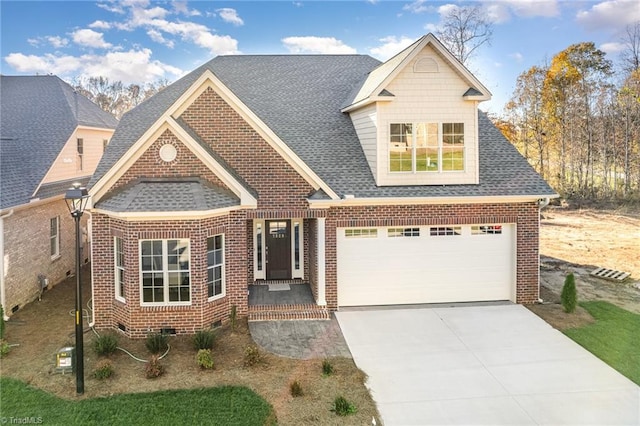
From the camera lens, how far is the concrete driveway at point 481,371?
758cm

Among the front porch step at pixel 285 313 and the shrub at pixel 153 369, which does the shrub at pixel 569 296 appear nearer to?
the front porch step at pixel 285 313

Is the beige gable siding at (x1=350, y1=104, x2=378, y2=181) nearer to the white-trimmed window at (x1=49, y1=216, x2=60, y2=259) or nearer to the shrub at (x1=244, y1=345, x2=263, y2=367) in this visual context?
the shrub at (x1=244, y1=345, x2=263, y2=367)

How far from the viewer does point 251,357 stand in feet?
30.5

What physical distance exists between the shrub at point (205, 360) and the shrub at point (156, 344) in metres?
1.30

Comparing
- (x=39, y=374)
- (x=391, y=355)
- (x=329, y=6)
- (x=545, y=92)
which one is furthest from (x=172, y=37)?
(x=545, y=92)

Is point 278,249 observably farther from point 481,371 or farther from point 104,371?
point 481,371

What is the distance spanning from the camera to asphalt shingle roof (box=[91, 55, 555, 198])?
1321 cm

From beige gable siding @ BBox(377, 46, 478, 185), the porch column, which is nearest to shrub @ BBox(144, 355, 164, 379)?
the porch column

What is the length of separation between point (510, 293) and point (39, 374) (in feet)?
40.1

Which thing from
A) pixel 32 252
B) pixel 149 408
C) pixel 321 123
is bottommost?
pixel 149 408

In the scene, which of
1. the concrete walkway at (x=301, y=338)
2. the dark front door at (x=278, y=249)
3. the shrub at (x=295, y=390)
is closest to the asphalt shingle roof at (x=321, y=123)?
the dark front door at (x=278, y=249)

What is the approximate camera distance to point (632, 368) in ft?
30.2

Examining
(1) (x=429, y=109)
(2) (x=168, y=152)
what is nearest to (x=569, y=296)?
(1) (x=429, y=109)

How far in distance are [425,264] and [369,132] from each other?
4.36m
